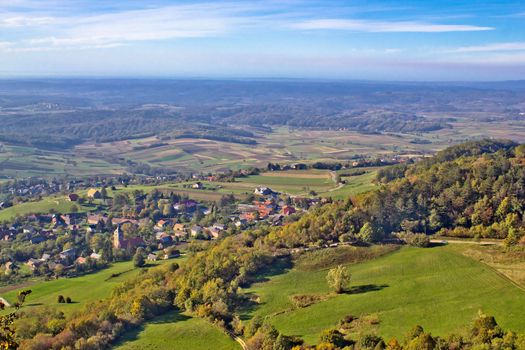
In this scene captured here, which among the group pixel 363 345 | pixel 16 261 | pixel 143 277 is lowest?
pixel 16 261

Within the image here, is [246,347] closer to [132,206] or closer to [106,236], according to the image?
[106,236]

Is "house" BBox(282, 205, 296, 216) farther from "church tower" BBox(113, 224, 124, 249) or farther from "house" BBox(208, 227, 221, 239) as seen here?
"church tower" BBox(113, 224, 124, 249)

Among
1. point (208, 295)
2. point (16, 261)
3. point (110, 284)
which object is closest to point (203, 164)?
point (16, 261)

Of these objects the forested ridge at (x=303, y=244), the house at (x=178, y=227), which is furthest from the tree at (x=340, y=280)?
the house at (x=178, y=227)

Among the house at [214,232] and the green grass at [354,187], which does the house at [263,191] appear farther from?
the house at [214,232]

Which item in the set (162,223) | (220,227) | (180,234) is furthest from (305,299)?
(162,223)
